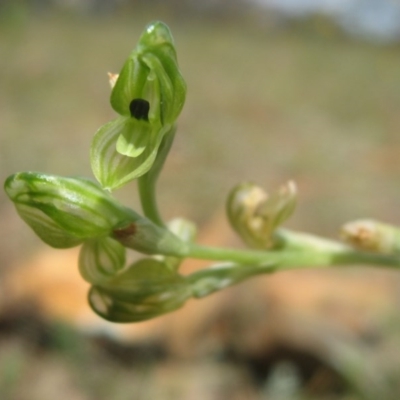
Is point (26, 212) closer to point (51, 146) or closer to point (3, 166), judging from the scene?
point (3, 166)

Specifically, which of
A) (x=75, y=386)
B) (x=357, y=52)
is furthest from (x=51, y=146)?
(x=357, y=52)

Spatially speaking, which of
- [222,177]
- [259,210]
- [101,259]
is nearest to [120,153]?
[101,259]

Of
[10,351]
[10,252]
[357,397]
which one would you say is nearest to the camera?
[357,397]

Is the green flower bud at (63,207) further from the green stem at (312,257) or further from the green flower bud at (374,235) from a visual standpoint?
the green flower bud at (374,235)

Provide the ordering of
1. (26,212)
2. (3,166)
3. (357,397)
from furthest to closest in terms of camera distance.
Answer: (3,166) < (357,397) < (26,212)

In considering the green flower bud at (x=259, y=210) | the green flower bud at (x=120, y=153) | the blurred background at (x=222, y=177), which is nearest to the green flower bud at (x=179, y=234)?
the green flower bud at (x=259, y=210)

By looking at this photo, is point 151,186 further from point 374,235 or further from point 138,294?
point 374,235
